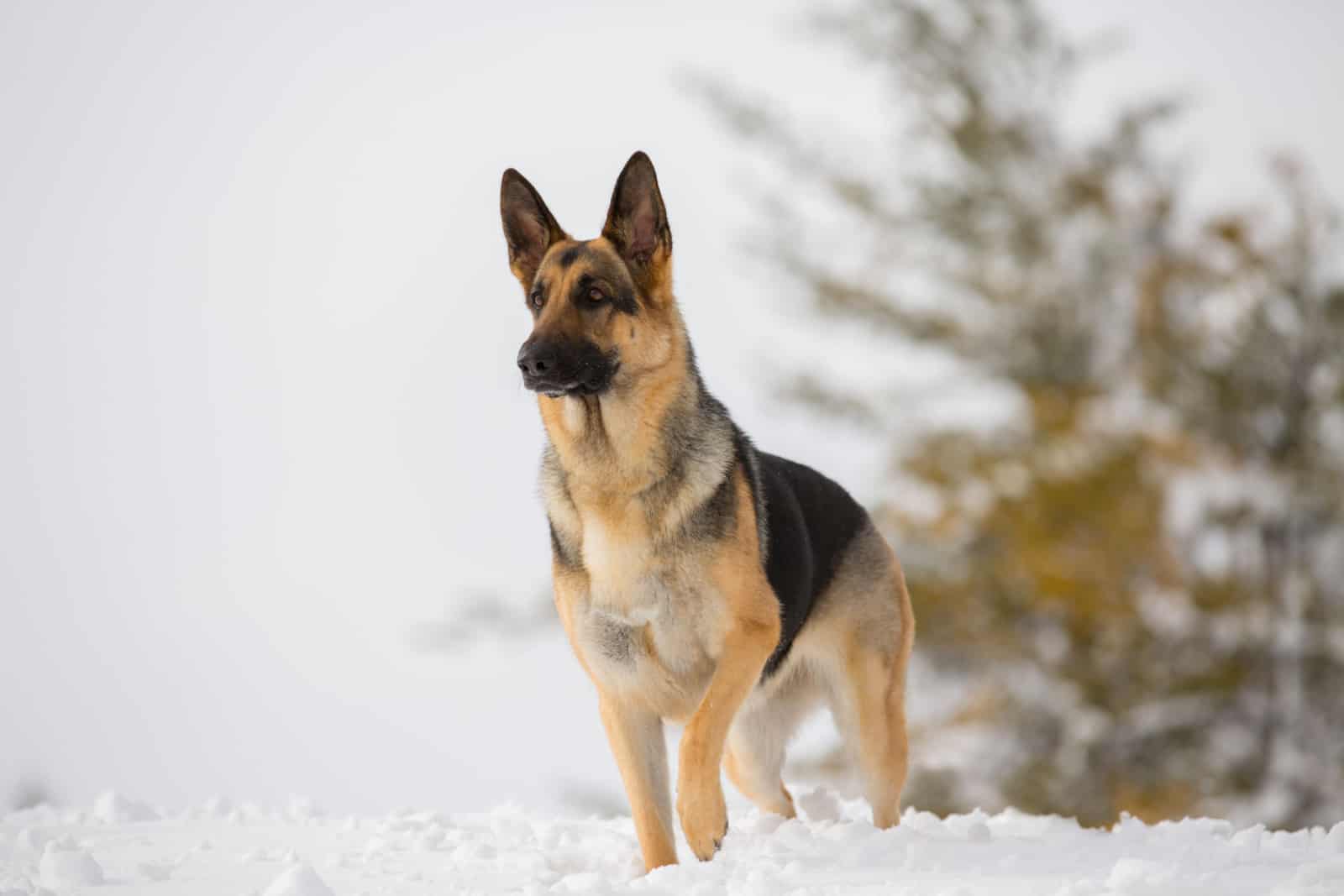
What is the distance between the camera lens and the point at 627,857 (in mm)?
5414

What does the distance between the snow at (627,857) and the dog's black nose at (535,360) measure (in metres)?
1.73

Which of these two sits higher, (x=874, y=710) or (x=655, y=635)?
(x=655, y=635)

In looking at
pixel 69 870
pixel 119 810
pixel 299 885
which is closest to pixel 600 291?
pixel 299 885

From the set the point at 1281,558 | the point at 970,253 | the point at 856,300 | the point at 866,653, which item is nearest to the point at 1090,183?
the point at 970,253

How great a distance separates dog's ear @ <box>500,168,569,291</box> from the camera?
5.42 meters

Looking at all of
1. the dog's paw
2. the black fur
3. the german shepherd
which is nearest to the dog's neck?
the german shepherd

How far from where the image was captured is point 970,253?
1802 centimetres

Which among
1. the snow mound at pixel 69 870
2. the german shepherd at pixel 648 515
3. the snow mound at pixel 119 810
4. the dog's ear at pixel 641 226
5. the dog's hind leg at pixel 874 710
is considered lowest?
the snow mound at pixel 69 870

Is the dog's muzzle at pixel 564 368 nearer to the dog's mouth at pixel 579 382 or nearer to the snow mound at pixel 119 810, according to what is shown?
the dog's mouth at pixel 579 382

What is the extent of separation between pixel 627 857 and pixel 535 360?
6.80 ft

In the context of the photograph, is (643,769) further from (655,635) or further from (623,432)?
(623,432)

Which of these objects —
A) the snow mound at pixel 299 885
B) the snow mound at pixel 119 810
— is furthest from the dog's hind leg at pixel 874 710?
the snow mound at pixel 119 810

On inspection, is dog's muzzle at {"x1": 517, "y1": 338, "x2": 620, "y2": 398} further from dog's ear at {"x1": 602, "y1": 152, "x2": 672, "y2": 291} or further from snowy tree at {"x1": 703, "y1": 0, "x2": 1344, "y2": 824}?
snowy tree at {"x1": 703, "y1": 0, "x2": 1344, "y2": 824}

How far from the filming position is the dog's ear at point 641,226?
5.20 m
